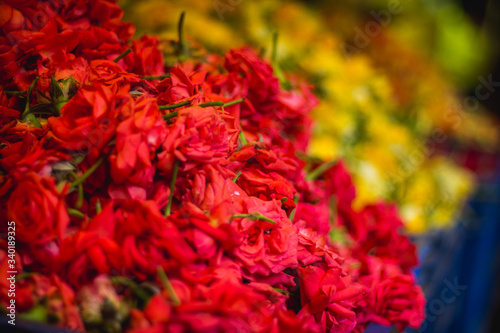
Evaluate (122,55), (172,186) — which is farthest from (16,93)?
(172,186)

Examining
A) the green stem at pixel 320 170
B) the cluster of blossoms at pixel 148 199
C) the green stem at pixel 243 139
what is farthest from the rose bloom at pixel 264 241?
the green stem at pixel 320 170

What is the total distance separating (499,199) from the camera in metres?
1.97

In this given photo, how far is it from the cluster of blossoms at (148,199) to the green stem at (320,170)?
82 mm

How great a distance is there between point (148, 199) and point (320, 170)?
1.27 feet

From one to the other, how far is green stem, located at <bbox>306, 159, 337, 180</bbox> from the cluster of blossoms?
0.08 m

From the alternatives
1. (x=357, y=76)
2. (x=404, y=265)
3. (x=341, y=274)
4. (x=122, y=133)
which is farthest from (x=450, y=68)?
(x=122, y=133)

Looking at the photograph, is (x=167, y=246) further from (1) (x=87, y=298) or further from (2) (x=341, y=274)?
(2) (x=341, y=274)

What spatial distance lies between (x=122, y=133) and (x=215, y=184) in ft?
0.38

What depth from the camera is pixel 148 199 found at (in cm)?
47

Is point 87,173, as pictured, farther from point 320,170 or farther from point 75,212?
point 320,170

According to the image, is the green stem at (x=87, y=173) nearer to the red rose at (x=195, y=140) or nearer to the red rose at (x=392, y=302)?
the red rose at (x=195, y=140)

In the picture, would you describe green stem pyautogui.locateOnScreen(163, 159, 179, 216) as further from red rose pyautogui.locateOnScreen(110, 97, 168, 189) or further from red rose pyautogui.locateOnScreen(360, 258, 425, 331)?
red rose pyautogui.locateOnScreen(360, 258, 425, 331)

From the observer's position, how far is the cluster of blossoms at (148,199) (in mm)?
399

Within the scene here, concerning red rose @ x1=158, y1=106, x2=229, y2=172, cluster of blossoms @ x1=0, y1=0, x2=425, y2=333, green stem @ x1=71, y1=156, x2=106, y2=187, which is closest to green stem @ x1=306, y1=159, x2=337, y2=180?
cluster of blossoms @ x1=0, y1=0, x2=425, y2=333
